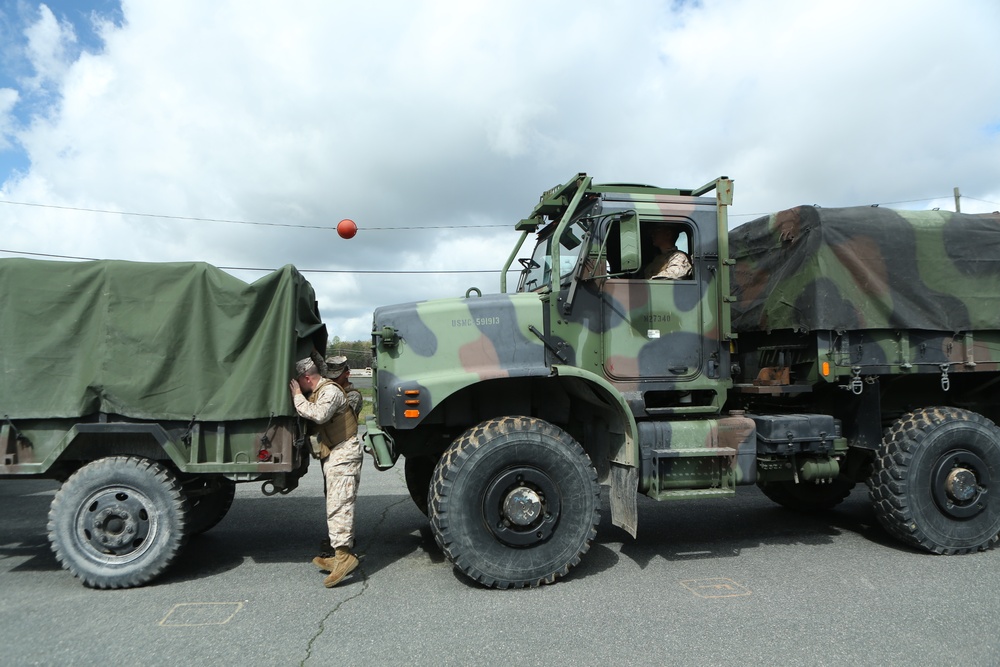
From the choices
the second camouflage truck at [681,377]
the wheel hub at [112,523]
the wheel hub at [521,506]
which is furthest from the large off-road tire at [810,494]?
the wheel hub at [112,523]

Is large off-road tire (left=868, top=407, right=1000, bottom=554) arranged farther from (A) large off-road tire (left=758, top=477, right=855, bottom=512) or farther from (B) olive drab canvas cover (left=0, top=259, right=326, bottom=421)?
(B) olive drab canvas cover (left=0, top=259, right=326, bottom=421)

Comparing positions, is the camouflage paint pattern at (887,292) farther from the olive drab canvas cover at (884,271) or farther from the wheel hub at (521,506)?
the wheel hub at (521,506)

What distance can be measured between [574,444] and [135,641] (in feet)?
10.0

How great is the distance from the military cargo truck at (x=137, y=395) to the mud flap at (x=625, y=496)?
2503mm

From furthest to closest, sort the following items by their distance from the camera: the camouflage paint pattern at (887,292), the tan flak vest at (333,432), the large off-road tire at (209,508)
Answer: the large off-road tire at (209,508)
the camouflage paint pattern at (887,292)
the tan flak vest at (333,432)

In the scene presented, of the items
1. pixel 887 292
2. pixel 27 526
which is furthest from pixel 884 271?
pixel 27 526

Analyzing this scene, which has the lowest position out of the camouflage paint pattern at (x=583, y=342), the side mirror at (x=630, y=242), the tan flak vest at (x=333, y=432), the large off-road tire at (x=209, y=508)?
the large off-road tire at (x=209, y=508)

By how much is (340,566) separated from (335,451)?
85cm

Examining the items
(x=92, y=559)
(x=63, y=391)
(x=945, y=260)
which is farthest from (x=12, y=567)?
(x=945, y=260)

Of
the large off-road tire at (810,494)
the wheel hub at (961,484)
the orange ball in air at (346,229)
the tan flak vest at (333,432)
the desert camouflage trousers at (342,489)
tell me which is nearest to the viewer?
the desert camouflage trousers at (342,489)

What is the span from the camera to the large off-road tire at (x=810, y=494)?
679 cm

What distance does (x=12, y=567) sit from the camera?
5.16 meters

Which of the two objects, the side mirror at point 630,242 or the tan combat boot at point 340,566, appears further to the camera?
Answer: the side mirror at point 630,242

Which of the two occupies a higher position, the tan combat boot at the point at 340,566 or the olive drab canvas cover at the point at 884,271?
the olive drab canvas cover at the point at 884,271
